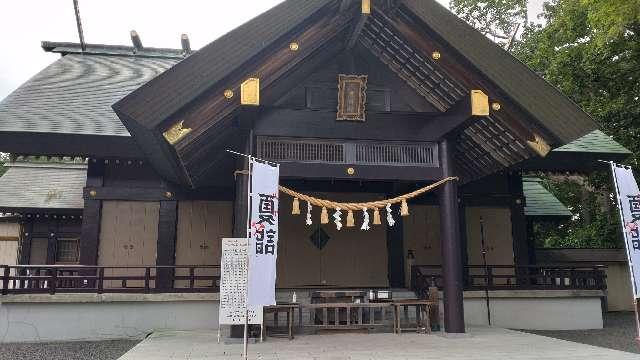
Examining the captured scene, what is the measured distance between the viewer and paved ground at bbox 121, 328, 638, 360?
6.56 meters

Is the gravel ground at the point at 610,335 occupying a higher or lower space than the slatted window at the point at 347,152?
lower

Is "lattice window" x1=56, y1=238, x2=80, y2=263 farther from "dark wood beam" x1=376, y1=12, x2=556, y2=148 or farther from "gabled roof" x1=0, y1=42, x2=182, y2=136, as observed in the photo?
"dark wood beam" x1=376, y1=12, x2=556, y2=148

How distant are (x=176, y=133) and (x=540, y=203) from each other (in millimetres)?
13918

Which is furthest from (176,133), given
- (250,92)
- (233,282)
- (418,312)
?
(418,312)

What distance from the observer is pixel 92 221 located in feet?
38.4

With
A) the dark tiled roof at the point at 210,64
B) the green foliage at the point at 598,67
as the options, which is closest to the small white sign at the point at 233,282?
the dark tiled roof at the point at 210,64

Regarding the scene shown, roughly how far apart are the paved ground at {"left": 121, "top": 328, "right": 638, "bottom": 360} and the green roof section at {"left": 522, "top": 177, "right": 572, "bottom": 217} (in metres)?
7.88

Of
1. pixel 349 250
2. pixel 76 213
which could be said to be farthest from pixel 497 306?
pixel 76 213

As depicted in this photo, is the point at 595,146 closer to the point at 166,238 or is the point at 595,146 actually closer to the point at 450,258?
the point at 450,258

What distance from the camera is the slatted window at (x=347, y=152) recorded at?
8.27 metres

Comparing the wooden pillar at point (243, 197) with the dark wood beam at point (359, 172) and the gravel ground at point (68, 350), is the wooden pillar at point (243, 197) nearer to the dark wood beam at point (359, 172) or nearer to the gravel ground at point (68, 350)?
the dark wood beam at point (359, 172)

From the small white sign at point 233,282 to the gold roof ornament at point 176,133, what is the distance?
1829 mm

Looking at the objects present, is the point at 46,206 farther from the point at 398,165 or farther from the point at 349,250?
the point at 398,165

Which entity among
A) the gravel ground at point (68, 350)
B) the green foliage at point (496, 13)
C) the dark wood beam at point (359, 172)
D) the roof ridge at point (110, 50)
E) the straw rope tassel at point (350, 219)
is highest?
the green foliage at point (496, 13)
